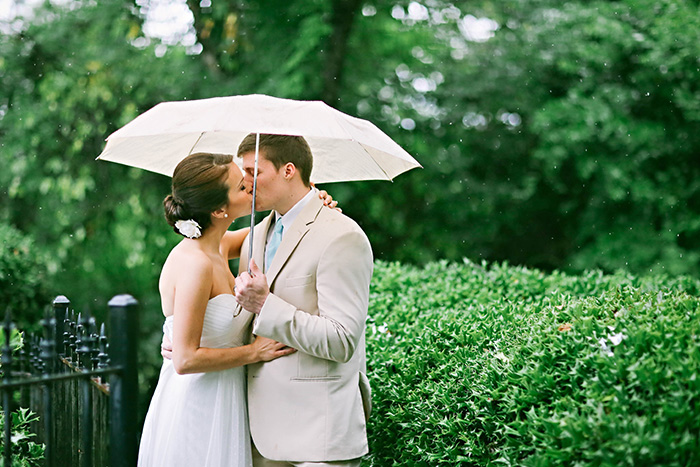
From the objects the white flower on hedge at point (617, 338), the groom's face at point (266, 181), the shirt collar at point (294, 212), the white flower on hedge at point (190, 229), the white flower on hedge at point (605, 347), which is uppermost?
the groom's face at point (266, 181)

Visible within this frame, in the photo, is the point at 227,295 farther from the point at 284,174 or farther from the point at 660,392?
the point at 660,392

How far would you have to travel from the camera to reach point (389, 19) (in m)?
12.8

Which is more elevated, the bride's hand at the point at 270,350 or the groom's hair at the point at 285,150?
the groom's hair at the point at 285,150

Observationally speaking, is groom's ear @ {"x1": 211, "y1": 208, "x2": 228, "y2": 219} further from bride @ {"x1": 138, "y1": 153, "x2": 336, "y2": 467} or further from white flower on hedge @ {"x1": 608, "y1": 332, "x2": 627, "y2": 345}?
white flower on hedge @ {"x1": 608, "y1": 332, "x2": 627, "y2": 345}

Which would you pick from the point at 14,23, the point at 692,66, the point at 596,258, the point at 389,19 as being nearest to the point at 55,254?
the point at 14,23

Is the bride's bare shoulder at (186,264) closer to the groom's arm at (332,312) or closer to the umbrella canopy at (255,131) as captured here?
the groom's arm at (332,312)

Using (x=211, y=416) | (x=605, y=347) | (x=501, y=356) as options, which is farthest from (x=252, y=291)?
(x=605, y=347)

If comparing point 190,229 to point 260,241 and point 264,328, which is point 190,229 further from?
point 264,328

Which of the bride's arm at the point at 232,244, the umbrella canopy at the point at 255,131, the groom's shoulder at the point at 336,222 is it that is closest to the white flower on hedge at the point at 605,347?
the groom's shoulder at the point at 336,222

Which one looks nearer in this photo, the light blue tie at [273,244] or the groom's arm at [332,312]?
the groom's arm at [332,312]

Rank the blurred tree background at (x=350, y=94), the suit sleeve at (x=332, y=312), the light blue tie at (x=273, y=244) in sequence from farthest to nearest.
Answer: the blurred tree background at (x=350, y=94)
the light blue tie at (x=273, y=244)
the suit sleeve at (x=332, y=312)

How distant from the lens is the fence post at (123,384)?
108 inches

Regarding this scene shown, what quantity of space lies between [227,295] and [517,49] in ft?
35.2

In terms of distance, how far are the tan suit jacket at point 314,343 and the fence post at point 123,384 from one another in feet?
1.81
